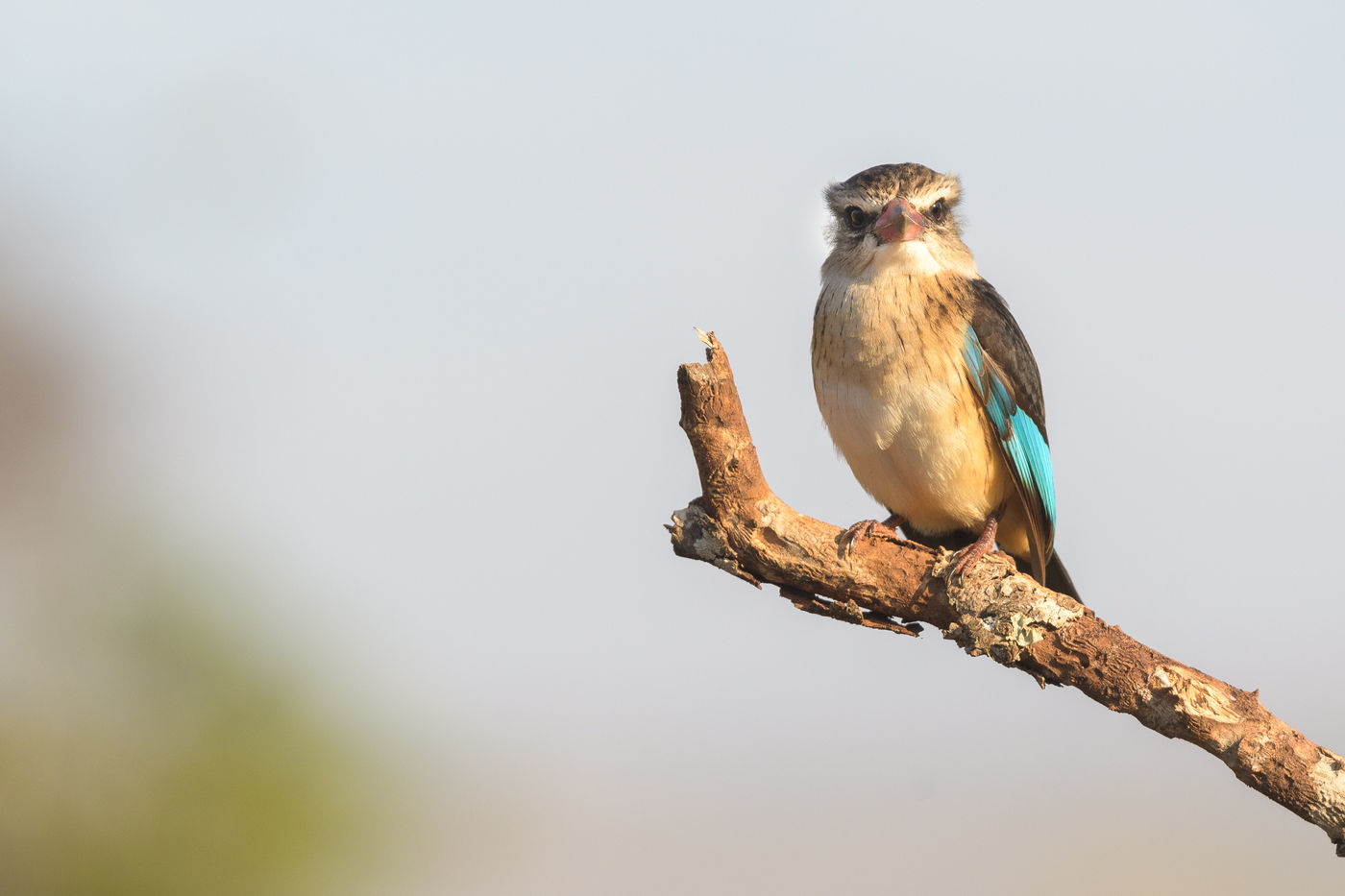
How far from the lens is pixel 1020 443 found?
504cm

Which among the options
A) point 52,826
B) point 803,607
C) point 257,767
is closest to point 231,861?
point 257,767

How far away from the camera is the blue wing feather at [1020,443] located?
4922 mm

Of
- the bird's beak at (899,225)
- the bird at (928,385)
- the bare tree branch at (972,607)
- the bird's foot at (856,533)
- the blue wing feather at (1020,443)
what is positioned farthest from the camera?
the bird's beak at (899,225)

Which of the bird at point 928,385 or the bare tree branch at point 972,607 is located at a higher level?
the bird at point 928,385

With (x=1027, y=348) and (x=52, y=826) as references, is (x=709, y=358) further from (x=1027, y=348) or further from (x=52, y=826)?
(x=52, y=826)

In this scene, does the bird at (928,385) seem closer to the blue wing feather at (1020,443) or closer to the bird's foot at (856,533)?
the blue wing feather at (1020,443)

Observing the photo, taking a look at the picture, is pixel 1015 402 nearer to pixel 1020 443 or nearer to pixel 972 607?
pixel 1020 443

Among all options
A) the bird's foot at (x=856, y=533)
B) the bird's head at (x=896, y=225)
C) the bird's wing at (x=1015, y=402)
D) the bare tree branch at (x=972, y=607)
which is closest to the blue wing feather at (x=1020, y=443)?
the bird's wing at (x=1015, y=402)

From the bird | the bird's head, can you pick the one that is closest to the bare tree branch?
the bird

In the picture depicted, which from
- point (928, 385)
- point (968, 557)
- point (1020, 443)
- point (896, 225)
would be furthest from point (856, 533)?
point (896, 225)

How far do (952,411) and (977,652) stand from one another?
3.60ft

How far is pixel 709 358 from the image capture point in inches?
151

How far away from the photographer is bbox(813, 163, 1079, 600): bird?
4816 millimetres

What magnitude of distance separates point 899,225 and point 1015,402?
0.91 m
